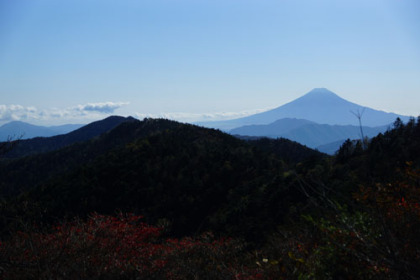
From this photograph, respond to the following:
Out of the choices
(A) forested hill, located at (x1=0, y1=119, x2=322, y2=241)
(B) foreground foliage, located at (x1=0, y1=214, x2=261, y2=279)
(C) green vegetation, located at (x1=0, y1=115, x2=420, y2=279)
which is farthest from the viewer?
(A) forested hill, located at (x1=0, y1=119, x2=322, y2=241)

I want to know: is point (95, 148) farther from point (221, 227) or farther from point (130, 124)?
point (221, 227)

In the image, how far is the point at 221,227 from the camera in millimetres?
36938

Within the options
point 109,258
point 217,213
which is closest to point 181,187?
point 217,213

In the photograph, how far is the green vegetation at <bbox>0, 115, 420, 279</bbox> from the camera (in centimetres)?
766

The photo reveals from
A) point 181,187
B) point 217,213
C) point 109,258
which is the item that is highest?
point 109,258

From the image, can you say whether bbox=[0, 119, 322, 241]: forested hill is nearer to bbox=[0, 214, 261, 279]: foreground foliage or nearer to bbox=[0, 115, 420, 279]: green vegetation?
bbox=[0, 115, 420, 279]: green vegetation

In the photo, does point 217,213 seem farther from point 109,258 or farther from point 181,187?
point 109,258

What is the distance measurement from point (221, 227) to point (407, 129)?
3087 cm

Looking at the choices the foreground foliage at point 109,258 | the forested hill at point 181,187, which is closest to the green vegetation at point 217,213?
the foreground foliage at point 109,258

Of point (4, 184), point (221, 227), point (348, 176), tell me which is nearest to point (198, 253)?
point (221, 227)

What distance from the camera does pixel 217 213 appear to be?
1745 inches

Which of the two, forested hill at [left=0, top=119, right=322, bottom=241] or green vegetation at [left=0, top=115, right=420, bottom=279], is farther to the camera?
forested hill at [left=0, top=119, right=322, bottom=241]

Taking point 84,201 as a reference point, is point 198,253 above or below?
above

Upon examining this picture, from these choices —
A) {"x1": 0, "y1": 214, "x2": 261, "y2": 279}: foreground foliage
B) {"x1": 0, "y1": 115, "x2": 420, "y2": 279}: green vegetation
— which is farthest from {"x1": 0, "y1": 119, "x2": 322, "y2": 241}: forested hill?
{"x1": 0, "y1": 214, "x2": 261, "y2": 279}: foreground foliage
